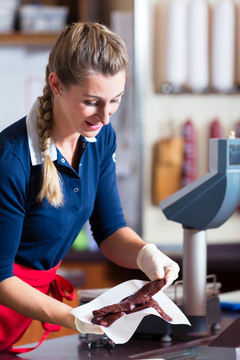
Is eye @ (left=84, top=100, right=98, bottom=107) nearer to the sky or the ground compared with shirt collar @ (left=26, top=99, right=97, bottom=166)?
nearer to the sky

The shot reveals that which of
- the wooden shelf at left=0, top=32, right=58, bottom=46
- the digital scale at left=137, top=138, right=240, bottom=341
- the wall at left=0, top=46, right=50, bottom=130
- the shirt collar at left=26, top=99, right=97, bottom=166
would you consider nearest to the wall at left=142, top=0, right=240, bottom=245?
the wooden shelf at left=0, top=32, right=58, bottom=46

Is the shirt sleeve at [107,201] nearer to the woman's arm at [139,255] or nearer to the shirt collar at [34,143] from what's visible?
the woman's arm at [139,255]

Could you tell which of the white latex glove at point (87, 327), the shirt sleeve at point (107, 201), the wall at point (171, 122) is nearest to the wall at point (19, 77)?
the wall at point (171, 122)

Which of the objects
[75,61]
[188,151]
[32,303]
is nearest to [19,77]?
[188,151]

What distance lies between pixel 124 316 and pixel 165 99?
2.67 m

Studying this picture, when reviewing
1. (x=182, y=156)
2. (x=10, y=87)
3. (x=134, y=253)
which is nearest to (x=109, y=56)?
(x=134, y=253)

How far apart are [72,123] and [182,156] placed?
2.45 meters

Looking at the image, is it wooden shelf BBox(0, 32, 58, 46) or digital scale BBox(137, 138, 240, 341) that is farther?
wooden shelf BBox(0, 32, 58, 46)

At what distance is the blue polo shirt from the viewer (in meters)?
1.52

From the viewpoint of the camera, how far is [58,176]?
162 centimetres

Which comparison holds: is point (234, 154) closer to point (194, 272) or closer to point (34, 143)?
point (194, 272)

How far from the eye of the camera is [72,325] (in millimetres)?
1436

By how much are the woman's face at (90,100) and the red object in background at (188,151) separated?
94.7 inches

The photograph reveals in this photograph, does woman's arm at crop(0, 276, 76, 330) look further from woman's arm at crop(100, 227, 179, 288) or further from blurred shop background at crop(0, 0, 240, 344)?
blurred shop background at crop(0, 0, 240, 344)
